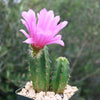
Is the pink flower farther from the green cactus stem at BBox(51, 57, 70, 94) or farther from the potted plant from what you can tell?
the green cactus stem at BBox(51, 57, 70, 94)

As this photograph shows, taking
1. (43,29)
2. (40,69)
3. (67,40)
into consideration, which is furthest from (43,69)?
(67,40)

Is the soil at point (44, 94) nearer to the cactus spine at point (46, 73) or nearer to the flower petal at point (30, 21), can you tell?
the cactus spine at point (46, 73)

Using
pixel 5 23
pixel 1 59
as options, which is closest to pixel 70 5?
pixel 5 23

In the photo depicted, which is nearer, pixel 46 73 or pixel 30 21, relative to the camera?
pixel 30 21

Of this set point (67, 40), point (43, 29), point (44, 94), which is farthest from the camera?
point (67, 40)

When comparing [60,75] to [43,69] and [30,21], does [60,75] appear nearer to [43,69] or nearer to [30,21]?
[43,69]

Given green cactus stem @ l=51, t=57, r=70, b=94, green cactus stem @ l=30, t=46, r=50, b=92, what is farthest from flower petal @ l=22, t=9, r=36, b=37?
green cactus stem @ l=51, t=57, r=70, b=94
